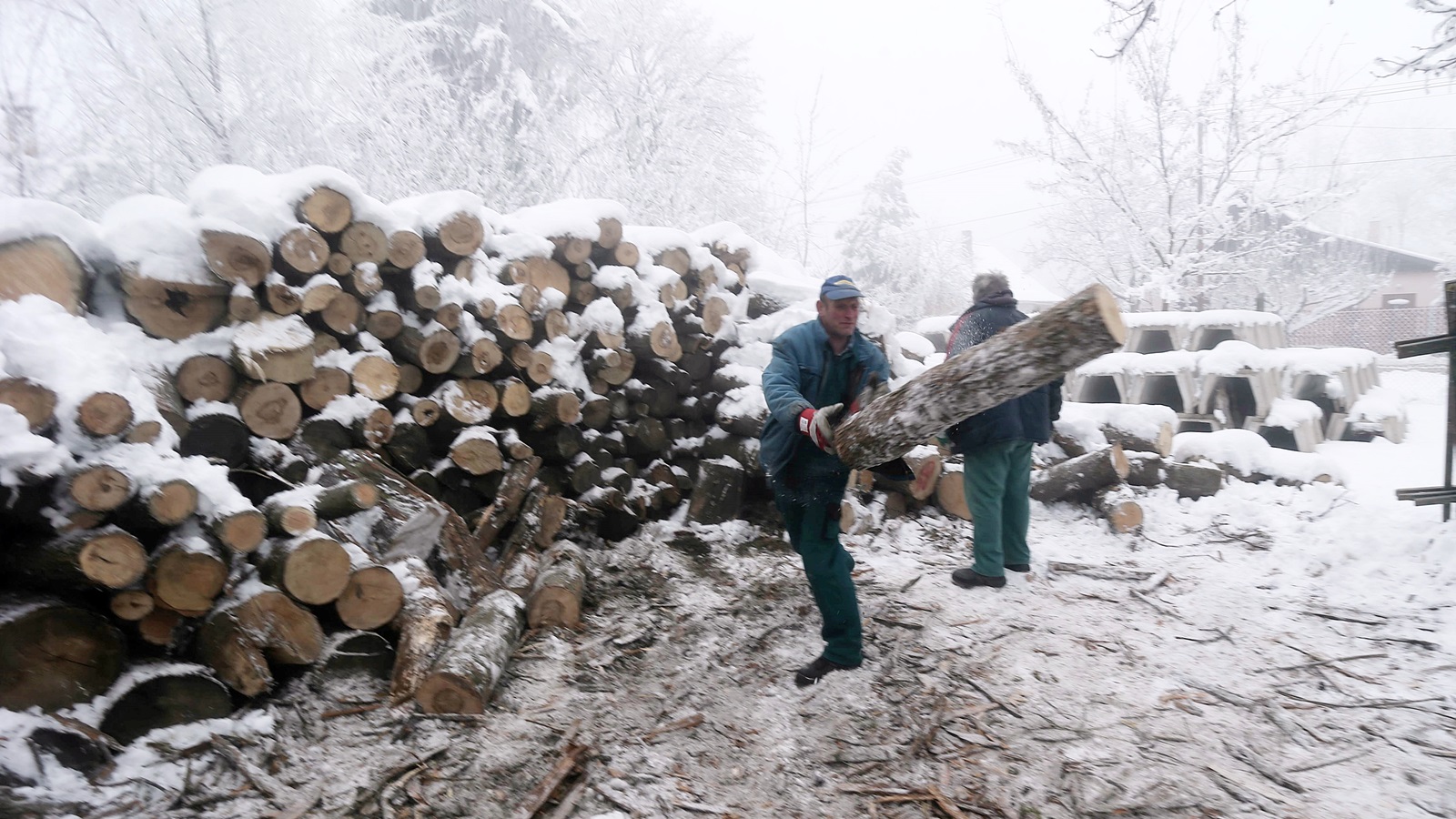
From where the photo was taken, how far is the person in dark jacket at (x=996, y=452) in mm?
3922

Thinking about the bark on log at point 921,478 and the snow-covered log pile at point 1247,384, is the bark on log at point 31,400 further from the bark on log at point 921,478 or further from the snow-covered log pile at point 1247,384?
the snow-covered log pile at point 1247,384

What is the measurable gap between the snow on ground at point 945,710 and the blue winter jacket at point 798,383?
1082 millimetres

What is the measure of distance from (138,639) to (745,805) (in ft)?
8.26

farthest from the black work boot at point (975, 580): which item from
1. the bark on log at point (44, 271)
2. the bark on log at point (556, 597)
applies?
the bark on log at point (44, 271)

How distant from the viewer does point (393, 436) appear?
12.6 feet

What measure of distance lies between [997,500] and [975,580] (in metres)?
0.51

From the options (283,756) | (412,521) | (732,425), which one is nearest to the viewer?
(283,756)

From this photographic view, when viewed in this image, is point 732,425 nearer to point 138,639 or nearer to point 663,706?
point 663,706

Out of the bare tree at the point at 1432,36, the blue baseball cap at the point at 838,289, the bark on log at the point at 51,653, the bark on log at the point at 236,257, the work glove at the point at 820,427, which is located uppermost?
the bare tree at the point at 1432,36

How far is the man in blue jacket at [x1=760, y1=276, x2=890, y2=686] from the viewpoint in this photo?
2.98 metres

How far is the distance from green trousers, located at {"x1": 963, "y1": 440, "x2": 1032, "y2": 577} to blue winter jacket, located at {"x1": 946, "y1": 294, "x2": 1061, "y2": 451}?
3.1 inches

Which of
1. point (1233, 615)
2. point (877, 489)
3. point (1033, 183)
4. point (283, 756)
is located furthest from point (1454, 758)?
point (1033, 183)

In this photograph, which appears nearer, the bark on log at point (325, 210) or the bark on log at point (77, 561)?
the bark on log at point (77, 561)

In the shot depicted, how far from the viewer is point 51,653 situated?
7.68 feet
